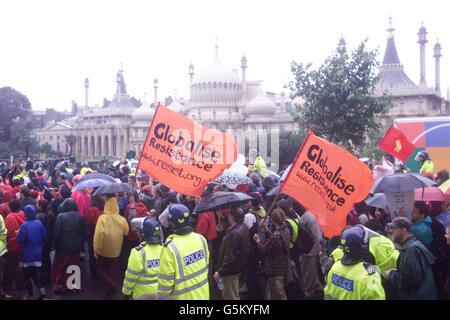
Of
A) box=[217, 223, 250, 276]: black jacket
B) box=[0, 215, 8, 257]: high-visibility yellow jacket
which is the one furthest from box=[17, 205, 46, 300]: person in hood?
box=[217, 223, 250, 276]: black jacket

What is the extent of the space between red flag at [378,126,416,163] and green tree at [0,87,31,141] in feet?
171

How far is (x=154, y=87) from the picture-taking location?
75.6m

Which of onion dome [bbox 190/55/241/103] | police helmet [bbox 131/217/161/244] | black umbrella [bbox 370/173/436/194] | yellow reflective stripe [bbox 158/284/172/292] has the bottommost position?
yellow reflective stripe [bbox 158/284/172/292]

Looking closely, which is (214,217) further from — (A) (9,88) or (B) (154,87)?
(B) (154,87)

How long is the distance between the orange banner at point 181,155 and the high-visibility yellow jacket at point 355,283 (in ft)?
9.11

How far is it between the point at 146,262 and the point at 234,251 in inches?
45.5

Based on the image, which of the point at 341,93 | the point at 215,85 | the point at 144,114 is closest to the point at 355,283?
the point at 341,93

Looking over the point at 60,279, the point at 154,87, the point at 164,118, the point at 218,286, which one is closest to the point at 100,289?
the point at 60,279

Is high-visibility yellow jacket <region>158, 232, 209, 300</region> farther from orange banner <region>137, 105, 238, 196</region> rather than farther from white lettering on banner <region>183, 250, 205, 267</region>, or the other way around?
orange banner <region>137, 105, 238, 196</region>

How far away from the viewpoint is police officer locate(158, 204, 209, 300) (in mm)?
4195

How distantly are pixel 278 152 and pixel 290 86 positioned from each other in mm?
12621

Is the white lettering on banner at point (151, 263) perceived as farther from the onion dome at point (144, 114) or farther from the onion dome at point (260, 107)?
the onion dome at point (144, 114)

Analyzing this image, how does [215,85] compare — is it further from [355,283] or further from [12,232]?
[355,283]

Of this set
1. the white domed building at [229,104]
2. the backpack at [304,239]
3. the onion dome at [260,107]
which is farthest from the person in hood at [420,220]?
the onion dome at [260,107]
